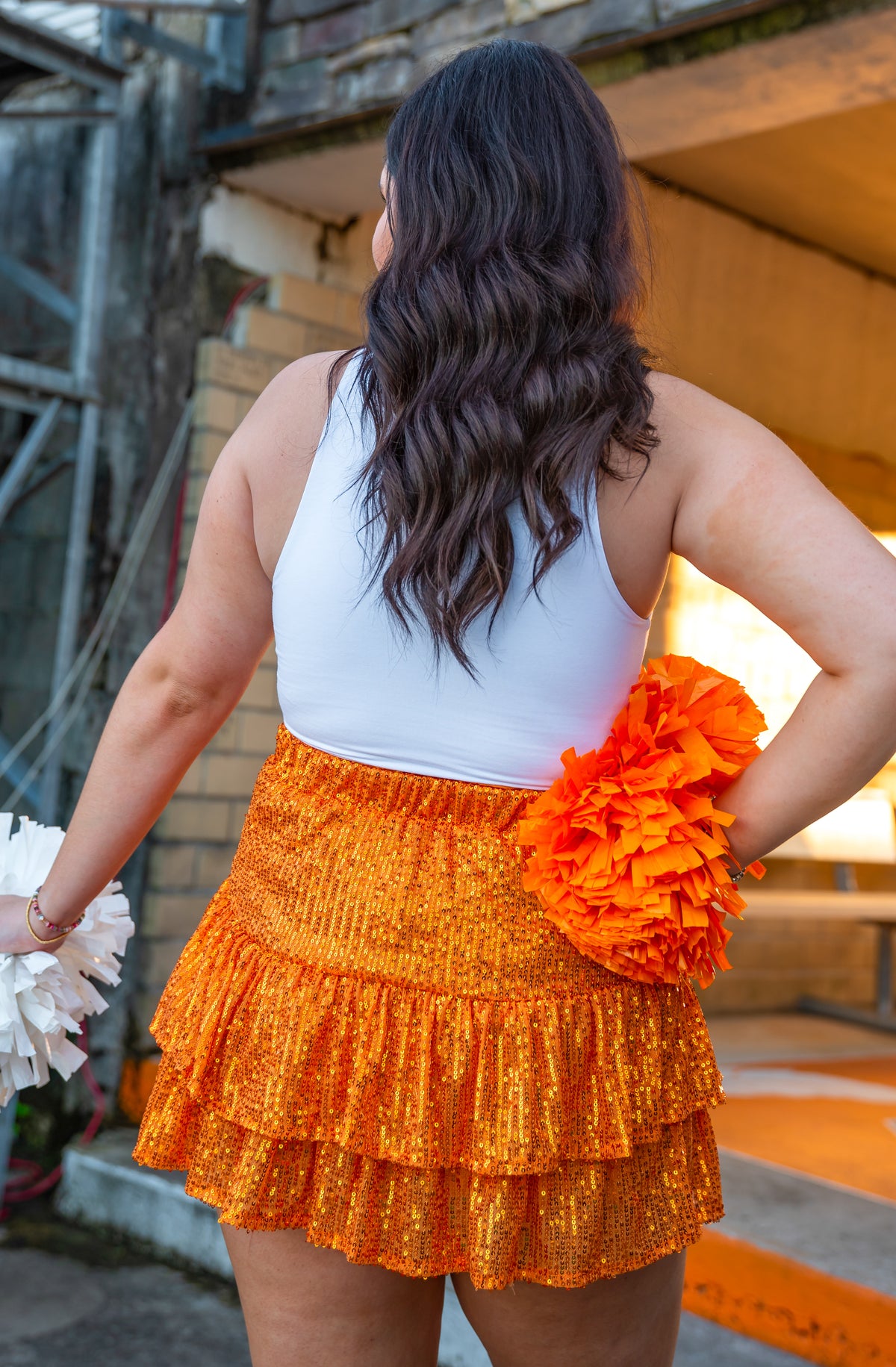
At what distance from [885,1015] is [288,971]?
17.0ft

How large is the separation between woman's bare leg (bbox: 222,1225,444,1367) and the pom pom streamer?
323 millimetres

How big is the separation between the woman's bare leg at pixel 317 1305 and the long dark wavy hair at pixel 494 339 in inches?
22.4

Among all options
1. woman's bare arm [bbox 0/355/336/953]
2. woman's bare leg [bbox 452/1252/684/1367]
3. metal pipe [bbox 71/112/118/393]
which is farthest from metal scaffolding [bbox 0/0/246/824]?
woman's bare leg [bbox 452/1252/684/1367]

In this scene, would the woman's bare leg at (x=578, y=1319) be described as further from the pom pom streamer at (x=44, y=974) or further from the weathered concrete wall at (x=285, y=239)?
the weathered concrete wall at (x=285, y=239)

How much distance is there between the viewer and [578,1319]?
1.21 metres

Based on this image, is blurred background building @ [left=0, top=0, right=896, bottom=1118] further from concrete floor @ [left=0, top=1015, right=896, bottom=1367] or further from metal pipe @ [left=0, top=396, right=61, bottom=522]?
concrete floor @ [left=0, top=1015, right=896, bottom=1367]

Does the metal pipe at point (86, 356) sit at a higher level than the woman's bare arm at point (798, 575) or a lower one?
higher

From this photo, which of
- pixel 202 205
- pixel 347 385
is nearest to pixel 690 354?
pixel 202 205

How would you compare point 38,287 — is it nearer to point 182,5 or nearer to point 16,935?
point 182,5

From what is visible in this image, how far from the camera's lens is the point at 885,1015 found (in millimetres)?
5793

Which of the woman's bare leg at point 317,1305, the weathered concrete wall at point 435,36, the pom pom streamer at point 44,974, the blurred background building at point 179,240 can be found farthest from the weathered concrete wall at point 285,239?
the woman's bare leg at point 317,1305

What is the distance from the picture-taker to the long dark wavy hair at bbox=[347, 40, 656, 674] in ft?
3.65

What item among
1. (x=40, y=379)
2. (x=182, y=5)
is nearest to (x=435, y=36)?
(x=182, y=5)

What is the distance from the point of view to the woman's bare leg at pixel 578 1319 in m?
1.20
